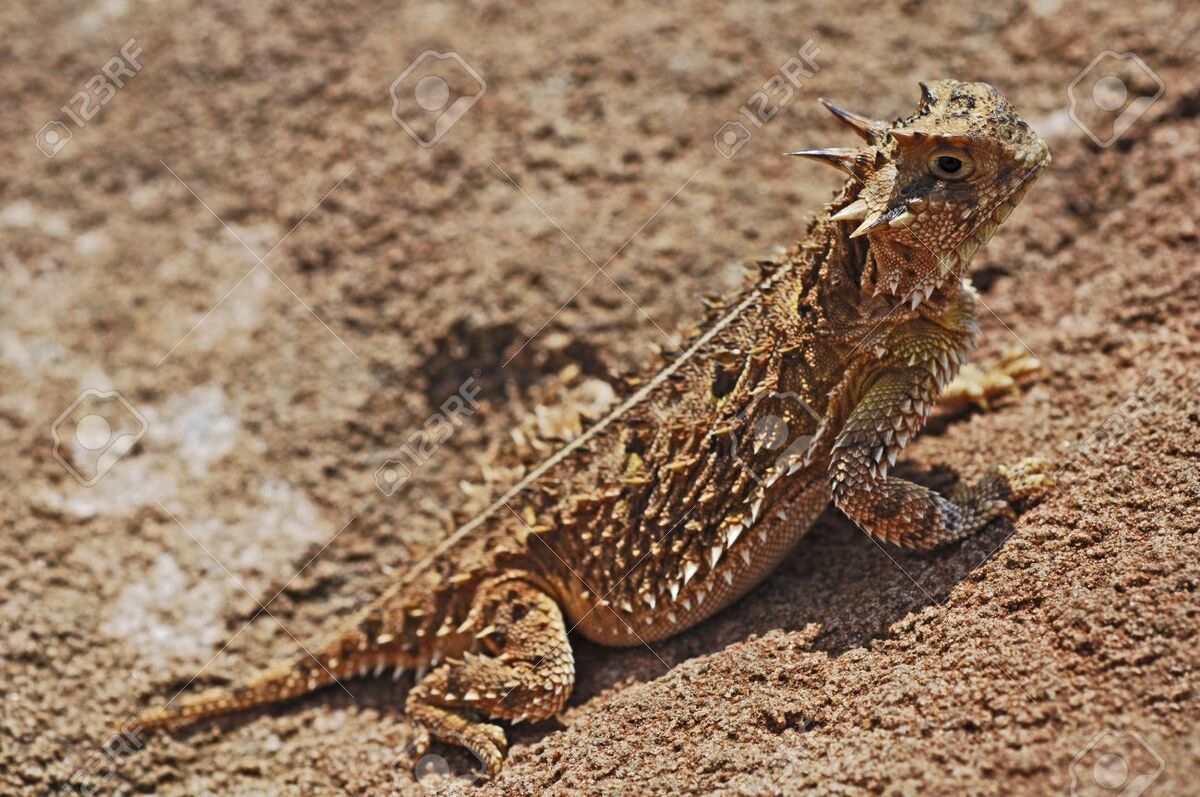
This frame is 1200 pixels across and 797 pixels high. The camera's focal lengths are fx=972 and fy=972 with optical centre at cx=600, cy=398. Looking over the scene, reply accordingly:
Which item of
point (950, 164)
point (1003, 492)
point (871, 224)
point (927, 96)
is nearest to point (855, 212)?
point (871, 224)

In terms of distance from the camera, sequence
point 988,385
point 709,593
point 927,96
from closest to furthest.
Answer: point 927,96 < point 709,593 < point 988,385

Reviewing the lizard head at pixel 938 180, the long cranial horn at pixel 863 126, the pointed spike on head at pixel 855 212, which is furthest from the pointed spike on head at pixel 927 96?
the pointed spike on head at pixel 855 212

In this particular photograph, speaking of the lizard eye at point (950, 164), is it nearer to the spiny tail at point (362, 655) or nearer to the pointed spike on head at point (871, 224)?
the pointed spike on head at point (871, 224)

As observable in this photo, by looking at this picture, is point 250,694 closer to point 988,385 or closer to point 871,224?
point 871,224

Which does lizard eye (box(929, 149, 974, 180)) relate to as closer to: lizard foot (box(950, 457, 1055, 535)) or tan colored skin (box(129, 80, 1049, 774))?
tan colored skin (box(129, 80, 1049, 774))

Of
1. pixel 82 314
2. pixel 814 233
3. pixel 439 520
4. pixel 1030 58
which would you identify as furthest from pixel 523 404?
pixel 1030 58

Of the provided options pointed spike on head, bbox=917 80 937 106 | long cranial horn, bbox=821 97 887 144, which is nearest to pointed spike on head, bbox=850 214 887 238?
long cranial horn, bbox=821 97 887 144

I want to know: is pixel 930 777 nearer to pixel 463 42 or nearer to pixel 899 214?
pixel 899 214
